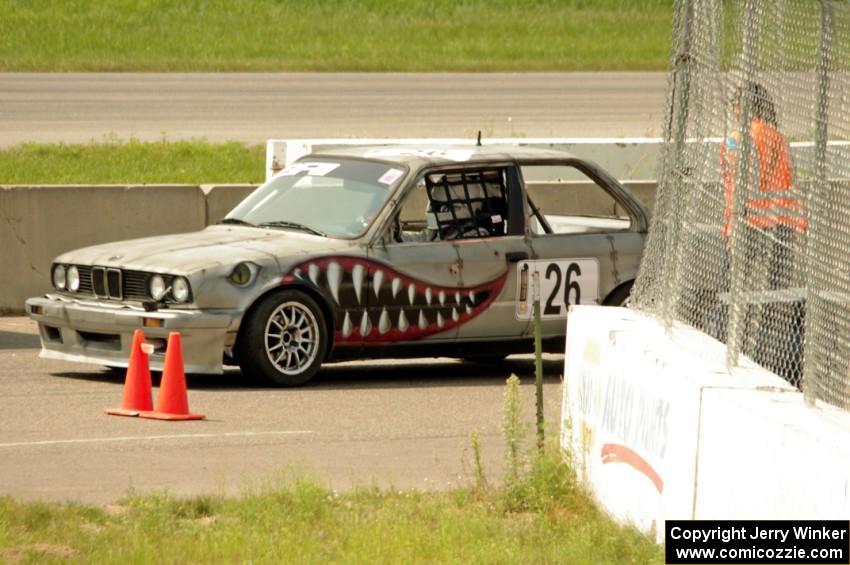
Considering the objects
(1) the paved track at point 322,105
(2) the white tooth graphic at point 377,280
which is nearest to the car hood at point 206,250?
(2) the white tooth graphic at point 377,280

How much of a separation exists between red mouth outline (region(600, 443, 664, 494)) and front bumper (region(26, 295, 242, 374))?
4019 mm

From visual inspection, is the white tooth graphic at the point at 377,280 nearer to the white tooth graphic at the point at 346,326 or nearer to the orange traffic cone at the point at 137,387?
the white tooth graphic at the point at 346,326

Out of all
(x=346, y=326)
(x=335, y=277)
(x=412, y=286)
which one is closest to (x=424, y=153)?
(x=412, y=286)

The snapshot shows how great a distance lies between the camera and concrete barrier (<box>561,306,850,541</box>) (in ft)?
17.1

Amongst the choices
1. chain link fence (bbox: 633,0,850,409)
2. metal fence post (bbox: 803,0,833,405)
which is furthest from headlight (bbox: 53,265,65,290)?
metal fence post (bbox: 803,0,833,405)

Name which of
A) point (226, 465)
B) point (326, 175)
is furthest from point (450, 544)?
point (326, 175)

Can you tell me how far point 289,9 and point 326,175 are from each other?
2946 cm

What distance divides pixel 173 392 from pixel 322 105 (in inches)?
697

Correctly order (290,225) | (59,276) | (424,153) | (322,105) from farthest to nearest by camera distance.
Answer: (322,105) < (424,153) < (290,225) < (59,276)

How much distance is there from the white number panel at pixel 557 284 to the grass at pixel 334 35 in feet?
70.4

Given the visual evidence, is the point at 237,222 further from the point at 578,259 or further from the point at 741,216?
the point at 741,216

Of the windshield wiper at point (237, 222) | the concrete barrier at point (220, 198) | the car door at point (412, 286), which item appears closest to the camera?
the car door at point (412, 286)

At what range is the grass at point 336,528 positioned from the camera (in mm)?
6109

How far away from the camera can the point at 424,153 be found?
38.5 ft
